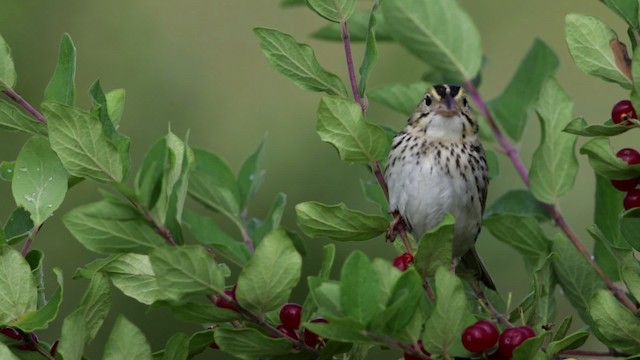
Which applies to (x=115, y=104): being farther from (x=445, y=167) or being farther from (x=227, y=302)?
(x=445, y=167)

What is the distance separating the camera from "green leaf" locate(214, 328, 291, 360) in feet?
4.43

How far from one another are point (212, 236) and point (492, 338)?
1.74 feet

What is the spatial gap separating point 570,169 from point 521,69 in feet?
0.98

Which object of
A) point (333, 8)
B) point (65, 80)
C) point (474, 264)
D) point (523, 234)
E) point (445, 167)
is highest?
point (333, 8)

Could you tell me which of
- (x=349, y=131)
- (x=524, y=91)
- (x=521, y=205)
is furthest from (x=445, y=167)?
(x=349, y=131)

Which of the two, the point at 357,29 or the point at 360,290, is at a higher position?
the point at 357,29

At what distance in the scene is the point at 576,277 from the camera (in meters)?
1.72

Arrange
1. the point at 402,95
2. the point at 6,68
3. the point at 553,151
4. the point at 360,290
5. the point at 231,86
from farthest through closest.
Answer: the point at 231,86, the point at 402,95, the point at 553,151, the point at 6,68, the point at 360,290

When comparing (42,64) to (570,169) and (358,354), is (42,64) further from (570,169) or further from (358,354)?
(358,354)

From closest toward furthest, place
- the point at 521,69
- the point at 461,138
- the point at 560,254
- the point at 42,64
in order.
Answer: the point at 560,254 → the point at 521,69 → the point at 461,138 → the point at 42,64

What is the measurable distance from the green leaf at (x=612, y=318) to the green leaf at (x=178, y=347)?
478mm

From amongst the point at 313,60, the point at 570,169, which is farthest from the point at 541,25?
the point at 313,60

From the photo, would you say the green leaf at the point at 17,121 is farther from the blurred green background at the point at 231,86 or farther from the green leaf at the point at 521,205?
the blurred green background at the point at 231,86

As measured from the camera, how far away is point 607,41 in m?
1.62
